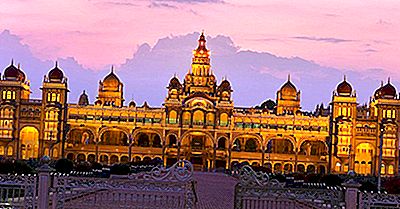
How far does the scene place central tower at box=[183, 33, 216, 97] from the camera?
82.2 metres

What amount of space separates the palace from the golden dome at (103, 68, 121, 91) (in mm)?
8879

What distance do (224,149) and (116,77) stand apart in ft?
60.8

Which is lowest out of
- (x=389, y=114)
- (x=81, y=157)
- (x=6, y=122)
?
(x=81, y=157)

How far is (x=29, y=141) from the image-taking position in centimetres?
7519

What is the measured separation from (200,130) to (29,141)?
677 inches

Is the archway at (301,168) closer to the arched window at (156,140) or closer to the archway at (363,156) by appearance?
the archway at (363,156)

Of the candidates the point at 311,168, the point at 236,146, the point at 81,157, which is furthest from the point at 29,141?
the point at 311,168

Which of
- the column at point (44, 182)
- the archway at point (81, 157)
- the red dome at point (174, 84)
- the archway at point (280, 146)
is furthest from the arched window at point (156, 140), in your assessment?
the column at point (44, 182)

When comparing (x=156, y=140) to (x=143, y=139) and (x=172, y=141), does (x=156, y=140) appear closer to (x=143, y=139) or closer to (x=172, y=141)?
(x=143, y=139)

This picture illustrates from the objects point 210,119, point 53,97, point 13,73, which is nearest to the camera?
point 210,119

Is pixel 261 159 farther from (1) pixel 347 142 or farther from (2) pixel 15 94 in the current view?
(2) pixel 15 94

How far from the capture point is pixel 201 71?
277 ft

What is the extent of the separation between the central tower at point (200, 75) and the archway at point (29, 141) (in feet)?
54.6

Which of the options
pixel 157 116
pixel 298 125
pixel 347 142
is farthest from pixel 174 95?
pixel 347 142
